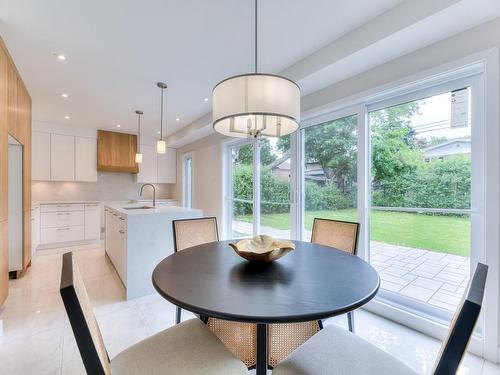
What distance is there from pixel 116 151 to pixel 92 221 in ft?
5.47

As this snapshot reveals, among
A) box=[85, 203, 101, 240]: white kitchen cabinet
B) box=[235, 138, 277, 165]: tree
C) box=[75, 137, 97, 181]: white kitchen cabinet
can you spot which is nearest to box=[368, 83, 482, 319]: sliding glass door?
box=[235, 138, 277, 165]: tree

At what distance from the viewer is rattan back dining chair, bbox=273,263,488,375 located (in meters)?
0.65

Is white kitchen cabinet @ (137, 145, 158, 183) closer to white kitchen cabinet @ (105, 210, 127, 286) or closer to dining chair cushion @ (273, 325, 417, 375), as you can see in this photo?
white kitchen cabinet @ (105, 210, 127, 286)

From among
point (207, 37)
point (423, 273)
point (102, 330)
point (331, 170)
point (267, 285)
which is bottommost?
point (102, 330)

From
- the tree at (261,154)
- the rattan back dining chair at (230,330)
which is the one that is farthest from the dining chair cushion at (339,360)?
the tree at (261,154)

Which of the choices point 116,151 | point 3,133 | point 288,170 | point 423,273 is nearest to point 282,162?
point 288,170

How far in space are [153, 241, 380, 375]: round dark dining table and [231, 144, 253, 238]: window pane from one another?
257 centimetres

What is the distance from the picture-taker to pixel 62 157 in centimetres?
496

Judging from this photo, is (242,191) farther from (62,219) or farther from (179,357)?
(62,219)

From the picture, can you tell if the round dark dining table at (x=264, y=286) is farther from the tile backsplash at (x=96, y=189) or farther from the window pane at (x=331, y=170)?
the tile backsplash at (x=96, y=189)

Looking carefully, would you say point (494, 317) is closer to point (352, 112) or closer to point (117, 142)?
point (352, 112)

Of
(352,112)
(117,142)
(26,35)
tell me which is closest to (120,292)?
(26,35)

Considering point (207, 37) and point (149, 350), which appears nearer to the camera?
point (149, 350)

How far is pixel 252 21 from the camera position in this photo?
188cm
